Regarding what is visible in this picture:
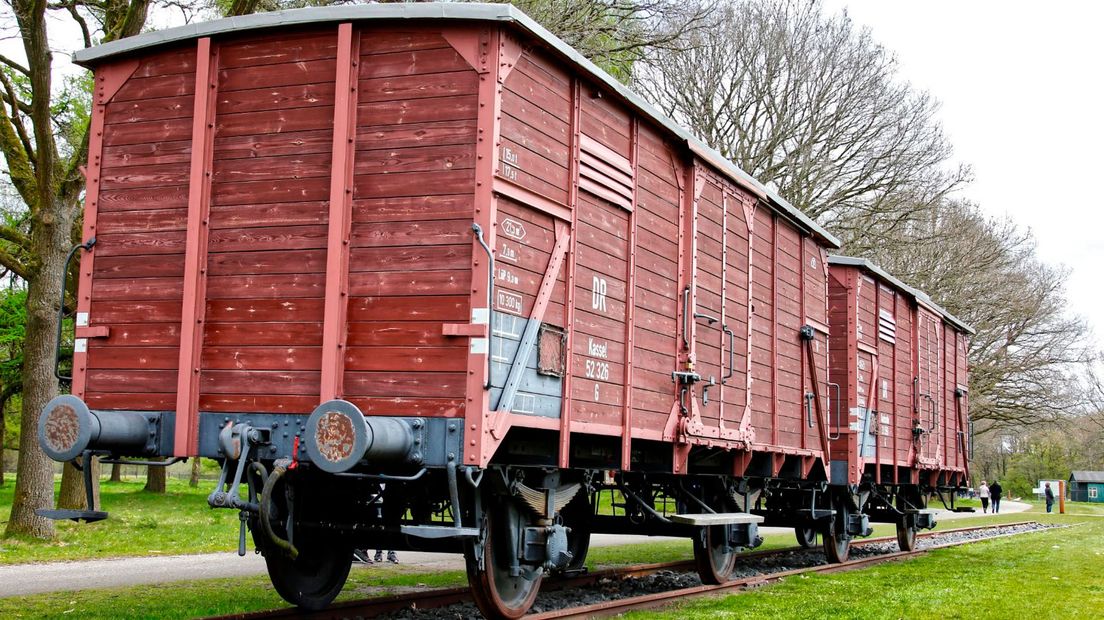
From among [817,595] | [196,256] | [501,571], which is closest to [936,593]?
[817,595]

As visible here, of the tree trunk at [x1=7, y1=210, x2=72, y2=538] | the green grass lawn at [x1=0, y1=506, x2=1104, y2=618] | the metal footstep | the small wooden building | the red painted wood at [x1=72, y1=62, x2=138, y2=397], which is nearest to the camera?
the red painted wood at [x1=72, y1=62, x2=138, y2=397]

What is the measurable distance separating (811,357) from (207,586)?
7.48 meters

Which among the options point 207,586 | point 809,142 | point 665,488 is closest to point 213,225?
point 207,586

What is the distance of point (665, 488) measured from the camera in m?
10.8

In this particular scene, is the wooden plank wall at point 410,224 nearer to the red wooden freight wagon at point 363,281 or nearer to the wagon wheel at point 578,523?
the red wooden freight wagon at point 363,281

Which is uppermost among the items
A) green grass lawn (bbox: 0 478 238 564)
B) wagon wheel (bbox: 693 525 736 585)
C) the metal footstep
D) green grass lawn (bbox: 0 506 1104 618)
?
the metal footstep

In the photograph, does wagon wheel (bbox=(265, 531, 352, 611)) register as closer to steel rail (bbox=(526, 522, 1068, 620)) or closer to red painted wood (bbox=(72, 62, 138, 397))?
steel rail (bbox=(526, 522, 1068, 620))

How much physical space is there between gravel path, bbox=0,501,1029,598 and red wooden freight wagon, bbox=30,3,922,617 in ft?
10.2

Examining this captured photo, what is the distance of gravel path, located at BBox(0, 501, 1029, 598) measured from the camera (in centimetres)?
1028

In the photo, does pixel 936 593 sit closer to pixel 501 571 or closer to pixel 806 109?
pixel 501 571

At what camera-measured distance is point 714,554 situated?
11156 mm

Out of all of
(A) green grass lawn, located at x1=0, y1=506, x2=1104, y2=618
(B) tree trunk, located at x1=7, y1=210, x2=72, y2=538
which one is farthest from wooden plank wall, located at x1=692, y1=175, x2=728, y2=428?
(B) tree trunk, located at x1=7, y1=210, x2=72, y2=538

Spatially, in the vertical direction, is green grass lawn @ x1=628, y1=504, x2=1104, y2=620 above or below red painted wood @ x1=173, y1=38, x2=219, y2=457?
below

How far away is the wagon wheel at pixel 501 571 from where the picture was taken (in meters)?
7.51
